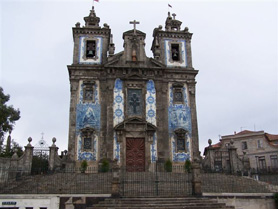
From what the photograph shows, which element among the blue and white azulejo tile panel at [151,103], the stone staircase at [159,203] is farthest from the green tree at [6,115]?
the stone staircase at [159,203]

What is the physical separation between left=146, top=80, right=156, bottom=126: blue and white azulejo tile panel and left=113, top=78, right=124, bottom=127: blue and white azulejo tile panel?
6.91ft

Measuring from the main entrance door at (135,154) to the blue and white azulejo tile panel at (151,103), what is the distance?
185 cm

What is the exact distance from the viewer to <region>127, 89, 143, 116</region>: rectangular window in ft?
81.2

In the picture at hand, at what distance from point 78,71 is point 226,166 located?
1455 centimetres

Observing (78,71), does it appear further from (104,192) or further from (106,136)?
(104,192)

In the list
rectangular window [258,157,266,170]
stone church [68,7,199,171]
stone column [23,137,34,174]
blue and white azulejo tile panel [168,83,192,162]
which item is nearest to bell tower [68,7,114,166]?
stone church [68,7,199,171]

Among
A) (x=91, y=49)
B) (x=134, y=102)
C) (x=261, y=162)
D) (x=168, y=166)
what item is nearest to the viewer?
(x=168, y=166)

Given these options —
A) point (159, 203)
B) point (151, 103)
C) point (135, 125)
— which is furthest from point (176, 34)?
point (159, 203)

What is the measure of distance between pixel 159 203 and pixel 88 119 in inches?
477

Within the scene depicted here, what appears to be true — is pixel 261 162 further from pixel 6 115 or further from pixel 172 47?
pixel 6 115

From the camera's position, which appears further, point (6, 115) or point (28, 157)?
point (6, 115)

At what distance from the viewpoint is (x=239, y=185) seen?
17781 mm

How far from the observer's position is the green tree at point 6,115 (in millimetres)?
28797

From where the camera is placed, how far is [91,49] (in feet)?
89.2
